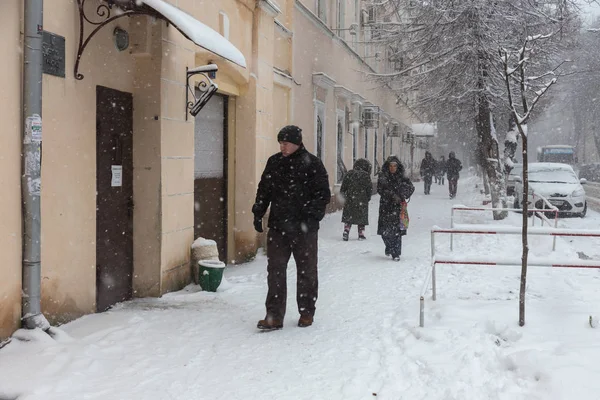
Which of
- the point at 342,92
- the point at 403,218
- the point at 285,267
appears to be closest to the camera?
the point at 285,267

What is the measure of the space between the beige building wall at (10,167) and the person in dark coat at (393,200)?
236 inches

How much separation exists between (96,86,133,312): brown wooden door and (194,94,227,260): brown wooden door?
1.80m

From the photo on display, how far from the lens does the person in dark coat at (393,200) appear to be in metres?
9.51

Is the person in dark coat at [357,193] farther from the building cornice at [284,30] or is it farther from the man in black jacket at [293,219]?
the man in black jacket at [293,219]

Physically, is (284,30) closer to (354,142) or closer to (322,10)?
(322,10)

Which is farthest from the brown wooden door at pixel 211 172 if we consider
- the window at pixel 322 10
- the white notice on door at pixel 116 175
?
the window at pixel 322 10

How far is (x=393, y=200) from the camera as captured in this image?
9.59 meters

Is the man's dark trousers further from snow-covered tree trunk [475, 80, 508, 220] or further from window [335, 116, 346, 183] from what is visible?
window [335, 116, 346, 183]

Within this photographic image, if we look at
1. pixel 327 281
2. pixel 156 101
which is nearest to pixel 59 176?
pixel 156 101

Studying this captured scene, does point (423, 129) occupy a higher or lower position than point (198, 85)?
higher

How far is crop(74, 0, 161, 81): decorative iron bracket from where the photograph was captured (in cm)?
534

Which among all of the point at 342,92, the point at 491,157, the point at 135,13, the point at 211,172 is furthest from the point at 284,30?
the point at 135,13

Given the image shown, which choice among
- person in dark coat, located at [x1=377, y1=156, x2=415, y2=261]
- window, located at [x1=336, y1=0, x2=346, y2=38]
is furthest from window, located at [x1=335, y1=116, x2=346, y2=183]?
person in dark coat, located at [x1=377, y1=156, x2=415, y2=261]

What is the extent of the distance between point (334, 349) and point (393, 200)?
16.0 feet
